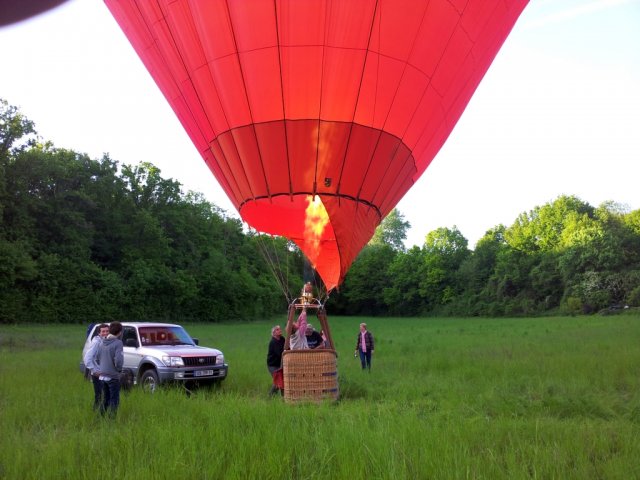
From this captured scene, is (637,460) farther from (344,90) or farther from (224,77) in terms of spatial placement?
(224,77)

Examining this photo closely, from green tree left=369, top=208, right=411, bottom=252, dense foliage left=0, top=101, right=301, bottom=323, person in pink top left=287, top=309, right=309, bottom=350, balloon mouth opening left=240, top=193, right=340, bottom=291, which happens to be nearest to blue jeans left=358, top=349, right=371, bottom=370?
person in pink top left=287, top=309, right=309, bottom=350

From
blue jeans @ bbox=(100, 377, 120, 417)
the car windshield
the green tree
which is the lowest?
blue jeans @ bbox=(100, 377, 120, 417)

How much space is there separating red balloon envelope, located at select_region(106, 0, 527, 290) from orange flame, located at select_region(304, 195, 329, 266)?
3 centimetres

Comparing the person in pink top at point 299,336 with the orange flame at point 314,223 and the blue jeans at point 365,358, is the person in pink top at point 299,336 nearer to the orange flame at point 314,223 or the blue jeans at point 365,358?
the orange flame at point 314,223

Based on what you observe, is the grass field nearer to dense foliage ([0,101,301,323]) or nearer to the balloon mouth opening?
the balloon mouth opening

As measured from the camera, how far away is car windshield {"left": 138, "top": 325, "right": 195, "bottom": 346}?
9.62 m

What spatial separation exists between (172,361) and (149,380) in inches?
21.3

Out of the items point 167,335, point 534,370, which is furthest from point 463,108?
point 167,335

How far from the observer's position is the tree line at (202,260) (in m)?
31.1

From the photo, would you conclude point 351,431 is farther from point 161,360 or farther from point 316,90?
point 161,360

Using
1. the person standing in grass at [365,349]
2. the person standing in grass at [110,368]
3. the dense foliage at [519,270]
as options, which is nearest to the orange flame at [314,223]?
the person standing in grass at [110,368]

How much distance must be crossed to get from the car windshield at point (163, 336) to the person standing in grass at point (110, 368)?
3079mm

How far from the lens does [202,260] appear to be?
156ft

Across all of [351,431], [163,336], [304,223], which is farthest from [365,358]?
[351,431]
